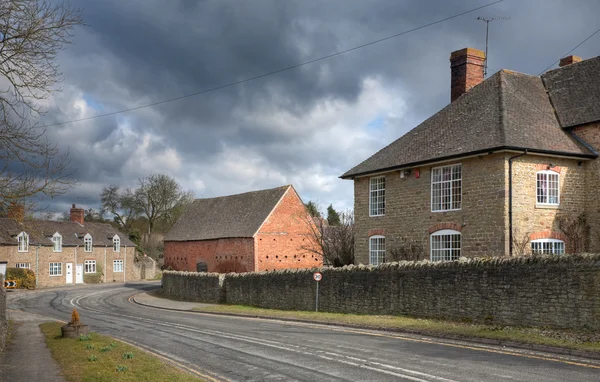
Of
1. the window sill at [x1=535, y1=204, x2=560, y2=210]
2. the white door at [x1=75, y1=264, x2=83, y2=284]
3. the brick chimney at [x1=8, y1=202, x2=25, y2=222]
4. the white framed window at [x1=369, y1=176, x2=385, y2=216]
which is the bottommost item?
the white door at [x1=75, y1=264, x2=83, y2=284]

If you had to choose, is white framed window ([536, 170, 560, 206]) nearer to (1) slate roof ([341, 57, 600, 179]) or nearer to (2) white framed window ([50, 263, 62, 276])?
(1) slate roof ([341, 57, 600, 179])

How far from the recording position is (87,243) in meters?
63.5

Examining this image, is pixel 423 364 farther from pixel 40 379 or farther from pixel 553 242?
pixel 553 242

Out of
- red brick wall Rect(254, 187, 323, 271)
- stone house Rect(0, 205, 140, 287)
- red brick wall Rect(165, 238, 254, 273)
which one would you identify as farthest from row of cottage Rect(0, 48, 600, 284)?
stone house Rect(0, 205, 140, 287)

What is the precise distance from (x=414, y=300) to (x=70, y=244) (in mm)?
50416

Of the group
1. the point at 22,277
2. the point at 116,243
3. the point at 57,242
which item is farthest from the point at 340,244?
the point at 116,243

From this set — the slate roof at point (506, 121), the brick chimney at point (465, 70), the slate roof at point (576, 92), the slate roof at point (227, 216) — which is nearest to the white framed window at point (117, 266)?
the slate roof at point (227, 216)

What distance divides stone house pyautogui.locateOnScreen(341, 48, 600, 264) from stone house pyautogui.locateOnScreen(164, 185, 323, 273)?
1680cm

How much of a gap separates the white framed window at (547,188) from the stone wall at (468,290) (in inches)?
235

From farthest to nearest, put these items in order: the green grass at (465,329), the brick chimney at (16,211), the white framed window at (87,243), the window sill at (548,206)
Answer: the white framed window at (87,243), the window sill at (548,206), the green grass at (465,329), the brick chimney at (16,211)

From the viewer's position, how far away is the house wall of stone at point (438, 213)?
21344 mm

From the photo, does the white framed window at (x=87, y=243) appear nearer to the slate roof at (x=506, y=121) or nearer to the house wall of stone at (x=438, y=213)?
the house wall of stone at (x=438, y=213)

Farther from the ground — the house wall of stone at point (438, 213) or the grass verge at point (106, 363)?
the house wall of stone at point (438, 213)

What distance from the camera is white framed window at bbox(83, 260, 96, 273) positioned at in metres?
63.4
